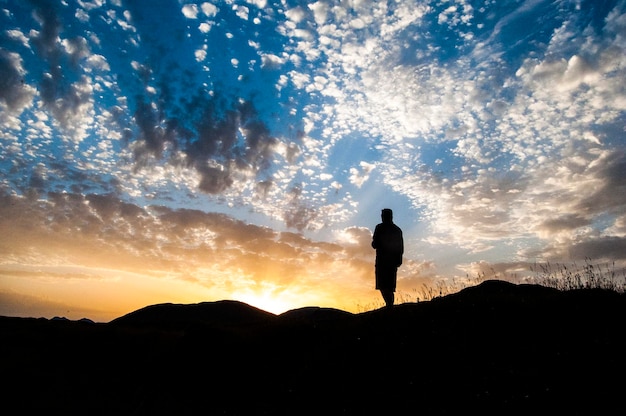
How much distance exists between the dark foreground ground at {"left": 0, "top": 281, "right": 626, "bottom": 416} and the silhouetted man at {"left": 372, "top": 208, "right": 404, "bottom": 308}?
1.14m

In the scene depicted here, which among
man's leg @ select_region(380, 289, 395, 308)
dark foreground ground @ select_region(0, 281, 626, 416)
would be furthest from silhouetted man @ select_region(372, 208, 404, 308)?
dark foreground ground @ select_region(0, 281, 626, 416)

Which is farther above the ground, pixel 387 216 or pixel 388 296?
pixel 387 216

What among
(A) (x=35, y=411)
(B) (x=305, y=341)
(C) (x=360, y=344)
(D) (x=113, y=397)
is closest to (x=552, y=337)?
(C) (x=360, y=344)

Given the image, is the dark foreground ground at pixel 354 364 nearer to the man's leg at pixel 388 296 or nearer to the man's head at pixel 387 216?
the man's leg at pixel 388 296

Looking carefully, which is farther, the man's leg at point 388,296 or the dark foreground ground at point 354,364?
the man's leg at point 388,296

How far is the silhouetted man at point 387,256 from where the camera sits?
8836mm

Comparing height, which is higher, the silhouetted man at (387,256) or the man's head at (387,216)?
the man's head at (387,216)

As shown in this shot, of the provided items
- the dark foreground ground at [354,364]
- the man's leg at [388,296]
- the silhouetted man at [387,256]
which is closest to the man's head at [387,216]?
the silhouetted man at [387,256]

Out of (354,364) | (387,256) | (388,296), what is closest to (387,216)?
Answer: (387,256)

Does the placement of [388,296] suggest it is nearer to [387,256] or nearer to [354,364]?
[387,256]

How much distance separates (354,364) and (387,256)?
12.4 feet

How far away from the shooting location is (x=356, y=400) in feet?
15.2

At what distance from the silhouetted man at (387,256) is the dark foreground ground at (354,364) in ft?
3.75

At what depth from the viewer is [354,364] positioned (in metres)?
5.55
